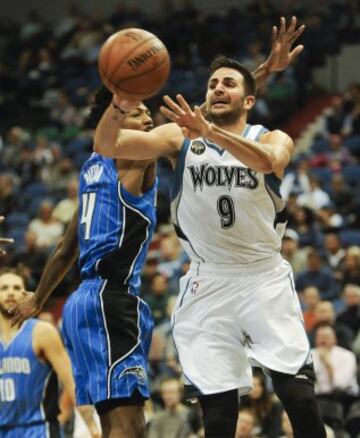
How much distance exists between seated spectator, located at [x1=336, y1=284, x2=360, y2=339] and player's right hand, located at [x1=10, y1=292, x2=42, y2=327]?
19.1 ft

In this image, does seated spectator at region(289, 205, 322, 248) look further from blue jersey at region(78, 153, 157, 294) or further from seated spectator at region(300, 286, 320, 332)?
blue jersey at region(78, 153, 157, 294)

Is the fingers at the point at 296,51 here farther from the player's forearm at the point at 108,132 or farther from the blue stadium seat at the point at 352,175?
the blue stadium seat at the point at 352,175

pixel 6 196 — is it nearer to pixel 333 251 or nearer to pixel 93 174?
pixel 333 251

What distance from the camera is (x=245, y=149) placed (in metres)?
5.36

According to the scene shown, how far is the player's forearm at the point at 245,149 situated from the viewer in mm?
5273

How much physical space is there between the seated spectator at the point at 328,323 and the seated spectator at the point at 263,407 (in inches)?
42.0

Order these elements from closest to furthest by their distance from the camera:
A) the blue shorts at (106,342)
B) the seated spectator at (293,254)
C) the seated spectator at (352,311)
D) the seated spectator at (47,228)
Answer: the blue shorts at (106,342) < the seated spectator at (352,311) < the seated spectator at (293,254) < the seated spectator at (47,228)

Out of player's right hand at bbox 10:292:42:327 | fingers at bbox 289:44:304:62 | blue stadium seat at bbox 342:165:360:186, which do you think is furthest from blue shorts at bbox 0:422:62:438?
blue stadium seat at bbox 342:165:360:186

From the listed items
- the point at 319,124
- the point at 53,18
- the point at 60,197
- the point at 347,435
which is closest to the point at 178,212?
the point at 347,435

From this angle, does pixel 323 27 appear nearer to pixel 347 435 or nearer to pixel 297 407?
pixel 347 435

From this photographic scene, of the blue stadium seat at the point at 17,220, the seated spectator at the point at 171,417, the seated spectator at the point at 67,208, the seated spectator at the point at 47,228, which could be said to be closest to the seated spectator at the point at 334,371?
the seated spectator at the point at 171,417

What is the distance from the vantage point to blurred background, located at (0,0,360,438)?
429 inches

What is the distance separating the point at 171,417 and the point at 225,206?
4.95 meters

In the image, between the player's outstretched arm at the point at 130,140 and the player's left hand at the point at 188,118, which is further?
the player's outstretched arm at the point at 130,140
